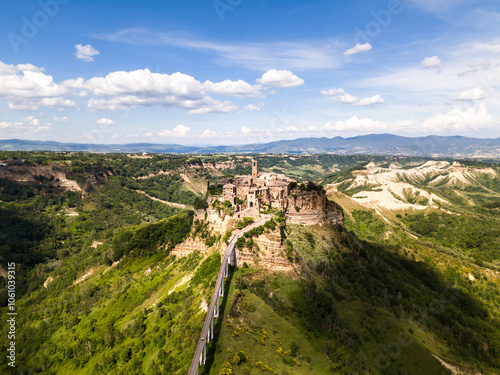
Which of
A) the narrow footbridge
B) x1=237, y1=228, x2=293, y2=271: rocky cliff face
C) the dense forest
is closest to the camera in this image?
the narrow footbridge

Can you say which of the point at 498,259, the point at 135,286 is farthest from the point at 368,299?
the point at 498,259

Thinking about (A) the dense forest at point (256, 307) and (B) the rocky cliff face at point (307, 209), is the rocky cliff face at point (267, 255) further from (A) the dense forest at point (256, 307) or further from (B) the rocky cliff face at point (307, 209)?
(B) the rocky cliff face at point (307, 209)

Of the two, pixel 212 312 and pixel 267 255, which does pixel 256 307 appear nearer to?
pixel 212 312

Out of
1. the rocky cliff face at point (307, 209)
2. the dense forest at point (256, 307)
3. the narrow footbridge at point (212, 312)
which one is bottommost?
the dense forest at point (256, 307)

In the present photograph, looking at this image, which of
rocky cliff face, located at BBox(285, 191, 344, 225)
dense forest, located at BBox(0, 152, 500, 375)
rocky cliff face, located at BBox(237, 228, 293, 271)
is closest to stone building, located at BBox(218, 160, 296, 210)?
rocky cliff face, located at BBox(285, 191, 344, 225)

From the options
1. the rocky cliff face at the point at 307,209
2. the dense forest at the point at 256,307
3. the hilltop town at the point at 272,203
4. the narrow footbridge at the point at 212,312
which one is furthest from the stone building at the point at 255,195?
the narrow footbridge at the point at 212,312

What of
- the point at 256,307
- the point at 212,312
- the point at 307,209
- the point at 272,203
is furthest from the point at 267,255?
the point at 212,312

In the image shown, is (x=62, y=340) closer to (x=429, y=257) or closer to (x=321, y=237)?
(x=321, y=237)

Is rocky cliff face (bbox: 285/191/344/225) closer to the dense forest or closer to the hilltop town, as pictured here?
the hilltop town
